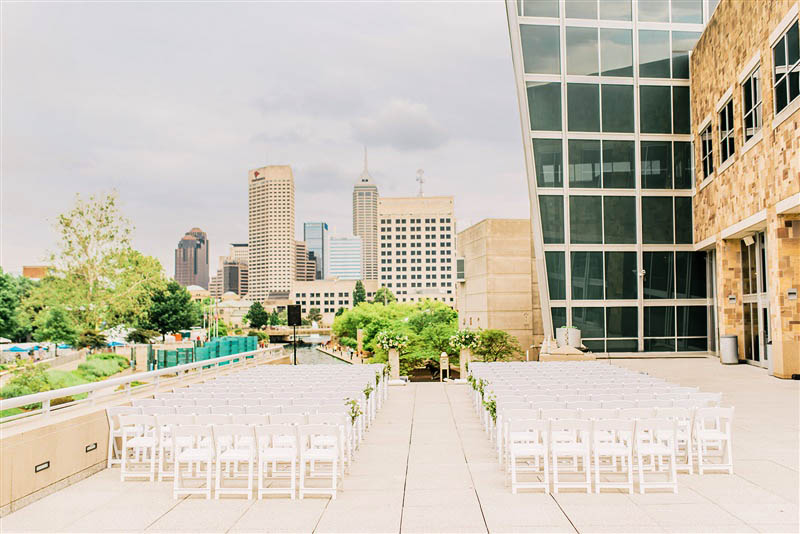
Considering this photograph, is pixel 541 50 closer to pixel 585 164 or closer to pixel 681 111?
pixel 585 164

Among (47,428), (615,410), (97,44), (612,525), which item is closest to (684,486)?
(615,410)

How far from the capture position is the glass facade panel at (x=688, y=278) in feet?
96.6

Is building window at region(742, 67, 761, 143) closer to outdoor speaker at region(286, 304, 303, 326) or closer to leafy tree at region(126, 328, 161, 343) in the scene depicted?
outdoor speaker at region(286, 304, 303, 326)

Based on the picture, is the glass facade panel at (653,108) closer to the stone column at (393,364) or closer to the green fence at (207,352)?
the stone column at (393,364)

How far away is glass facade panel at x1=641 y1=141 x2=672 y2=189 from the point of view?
96.6 feet

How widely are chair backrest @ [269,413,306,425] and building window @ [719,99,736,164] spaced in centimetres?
2151

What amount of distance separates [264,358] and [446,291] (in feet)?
445

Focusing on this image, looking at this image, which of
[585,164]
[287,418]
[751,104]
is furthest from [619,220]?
[287,418]

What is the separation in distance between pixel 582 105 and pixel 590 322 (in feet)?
35.6

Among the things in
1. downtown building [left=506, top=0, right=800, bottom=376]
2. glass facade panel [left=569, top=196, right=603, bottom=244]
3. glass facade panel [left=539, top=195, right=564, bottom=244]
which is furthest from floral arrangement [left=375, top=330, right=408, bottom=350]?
glass facade panel [left=569, top=196, right=603, bottom=244]

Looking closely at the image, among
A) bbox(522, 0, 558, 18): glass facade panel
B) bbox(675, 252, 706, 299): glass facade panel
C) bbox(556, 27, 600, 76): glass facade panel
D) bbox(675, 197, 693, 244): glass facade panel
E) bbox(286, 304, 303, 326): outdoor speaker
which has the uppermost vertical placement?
bbox(522, 0, 558, 18): glass facade panel

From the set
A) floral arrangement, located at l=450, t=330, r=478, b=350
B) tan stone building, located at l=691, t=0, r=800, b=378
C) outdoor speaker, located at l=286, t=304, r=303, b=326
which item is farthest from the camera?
floral arrangement, located at l=450, t=330, r=478, b=350

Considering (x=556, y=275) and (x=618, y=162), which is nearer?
(x=556, y=275)

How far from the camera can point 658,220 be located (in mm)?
29375
